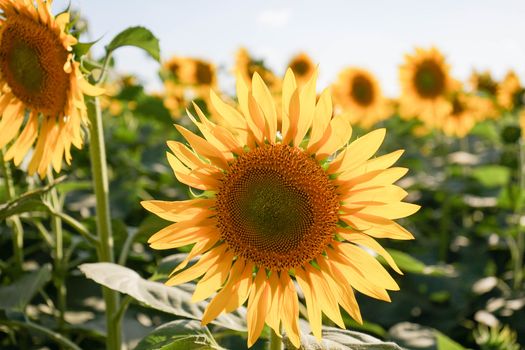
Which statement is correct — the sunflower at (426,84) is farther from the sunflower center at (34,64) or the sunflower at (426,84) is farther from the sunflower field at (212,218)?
the sunflower center at (34,64)

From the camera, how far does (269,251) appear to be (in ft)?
4.69

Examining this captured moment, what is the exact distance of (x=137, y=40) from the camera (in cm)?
168

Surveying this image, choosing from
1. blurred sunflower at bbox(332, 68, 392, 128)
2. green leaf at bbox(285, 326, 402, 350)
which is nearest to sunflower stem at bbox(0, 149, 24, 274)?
green leaf at bbox(285, 326, 402, 350)

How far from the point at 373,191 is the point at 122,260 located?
2.50 ft

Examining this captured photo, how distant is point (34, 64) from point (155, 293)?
0.77 metres


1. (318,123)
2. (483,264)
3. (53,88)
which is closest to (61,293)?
(53,88)

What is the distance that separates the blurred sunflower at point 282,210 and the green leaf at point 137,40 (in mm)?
386

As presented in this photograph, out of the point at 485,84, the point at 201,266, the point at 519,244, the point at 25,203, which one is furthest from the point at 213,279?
the point at 485,84

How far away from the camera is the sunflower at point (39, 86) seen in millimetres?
1595

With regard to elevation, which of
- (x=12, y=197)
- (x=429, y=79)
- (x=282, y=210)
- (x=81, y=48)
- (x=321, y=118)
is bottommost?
(x=12, y=197)

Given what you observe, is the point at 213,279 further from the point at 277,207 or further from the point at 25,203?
the point at 25,203

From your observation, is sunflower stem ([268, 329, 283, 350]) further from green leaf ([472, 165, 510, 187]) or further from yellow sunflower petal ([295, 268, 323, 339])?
green leaf ([472, 165, 510, 187])

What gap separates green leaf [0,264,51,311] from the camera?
1.68 metres

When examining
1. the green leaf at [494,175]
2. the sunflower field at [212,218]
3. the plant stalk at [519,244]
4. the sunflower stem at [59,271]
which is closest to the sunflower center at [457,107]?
the green leaf at [494,175]
